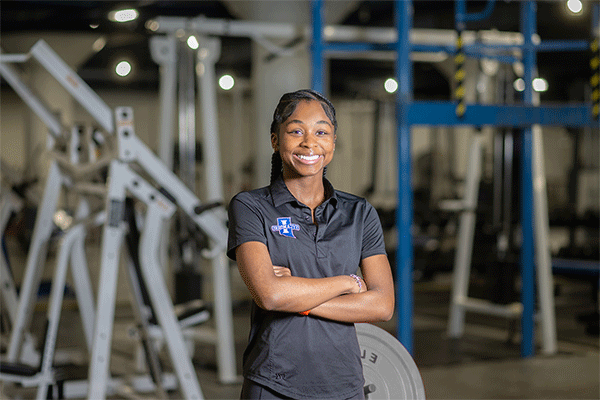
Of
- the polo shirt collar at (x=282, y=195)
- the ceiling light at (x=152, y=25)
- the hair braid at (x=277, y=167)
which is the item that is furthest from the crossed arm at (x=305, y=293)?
the ceiling light at (x=152, y=25)

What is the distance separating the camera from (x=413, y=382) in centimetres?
173

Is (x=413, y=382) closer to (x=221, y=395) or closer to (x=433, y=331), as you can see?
(x=221, y=395)

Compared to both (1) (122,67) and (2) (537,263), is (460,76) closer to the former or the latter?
(2) (537,263)

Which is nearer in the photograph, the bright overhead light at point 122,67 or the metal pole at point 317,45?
the metal pole at point 317,45

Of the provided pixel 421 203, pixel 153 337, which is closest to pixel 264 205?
pixel 153 337

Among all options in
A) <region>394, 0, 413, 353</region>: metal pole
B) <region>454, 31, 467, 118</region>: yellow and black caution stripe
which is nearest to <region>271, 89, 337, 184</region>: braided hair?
<region>394, 0, 413, 353</region>: metal pole

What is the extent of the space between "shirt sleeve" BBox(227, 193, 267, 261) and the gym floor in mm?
2570

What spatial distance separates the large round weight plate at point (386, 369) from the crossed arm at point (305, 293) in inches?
9.4

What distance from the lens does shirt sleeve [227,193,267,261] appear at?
144 centimetres

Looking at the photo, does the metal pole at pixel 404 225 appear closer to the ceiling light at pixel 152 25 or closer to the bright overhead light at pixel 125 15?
the ceiling light at pixel 152 25

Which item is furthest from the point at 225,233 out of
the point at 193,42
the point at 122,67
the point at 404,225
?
the point at 122,67

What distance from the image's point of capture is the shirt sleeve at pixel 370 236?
156cm

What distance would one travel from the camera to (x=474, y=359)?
4676mm

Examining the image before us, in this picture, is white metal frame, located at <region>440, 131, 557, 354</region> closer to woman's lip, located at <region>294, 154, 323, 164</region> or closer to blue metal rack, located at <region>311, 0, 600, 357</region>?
blue metal rack, located at <region>311, 0, 600, 357</region>
